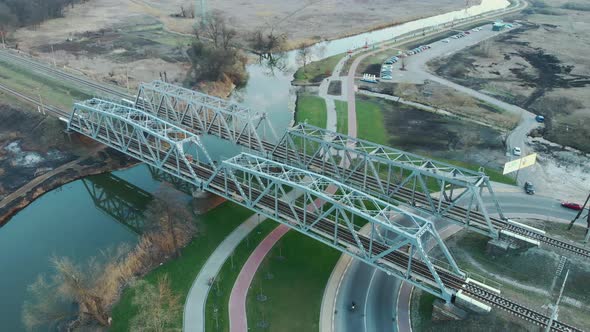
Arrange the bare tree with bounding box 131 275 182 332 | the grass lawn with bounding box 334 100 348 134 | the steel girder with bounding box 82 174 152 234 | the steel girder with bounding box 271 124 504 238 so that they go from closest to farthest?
the bare tree with bounding box 131 275 182 332 → the steel girder with bounding box 271 124 504 238 → the steel girder with bounding box 82 174 152 234 → the grass lawn with bounding box 334 100 348 134

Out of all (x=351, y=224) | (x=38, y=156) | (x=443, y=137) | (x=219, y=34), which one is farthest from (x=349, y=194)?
(x=219, y=34)

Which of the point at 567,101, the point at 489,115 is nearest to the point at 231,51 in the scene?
the point at 489,115

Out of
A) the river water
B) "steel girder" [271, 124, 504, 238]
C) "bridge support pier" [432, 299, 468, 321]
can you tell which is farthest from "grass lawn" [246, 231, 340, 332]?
the river water

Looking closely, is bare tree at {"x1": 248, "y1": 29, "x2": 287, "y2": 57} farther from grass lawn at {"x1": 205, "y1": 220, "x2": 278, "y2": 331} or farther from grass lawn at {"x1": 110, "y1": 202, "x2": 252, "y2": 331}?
grass lawn at {"x1": 205, "y1": 220, "x2": 278, "y2": 331}

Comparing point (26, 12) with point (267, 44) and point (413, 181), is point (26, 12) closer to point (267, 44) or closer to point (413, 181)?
point (267, 44)

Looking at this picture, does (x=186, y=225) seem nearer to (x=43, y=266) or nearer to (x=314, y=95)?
(x=43, y=266)

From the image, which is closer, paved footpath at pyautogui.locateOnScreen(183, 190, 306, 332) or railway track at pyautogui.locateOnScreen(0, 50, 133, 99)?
paved footpath at pyautogui.locateOnScreen(183, 190, 306, 332)
